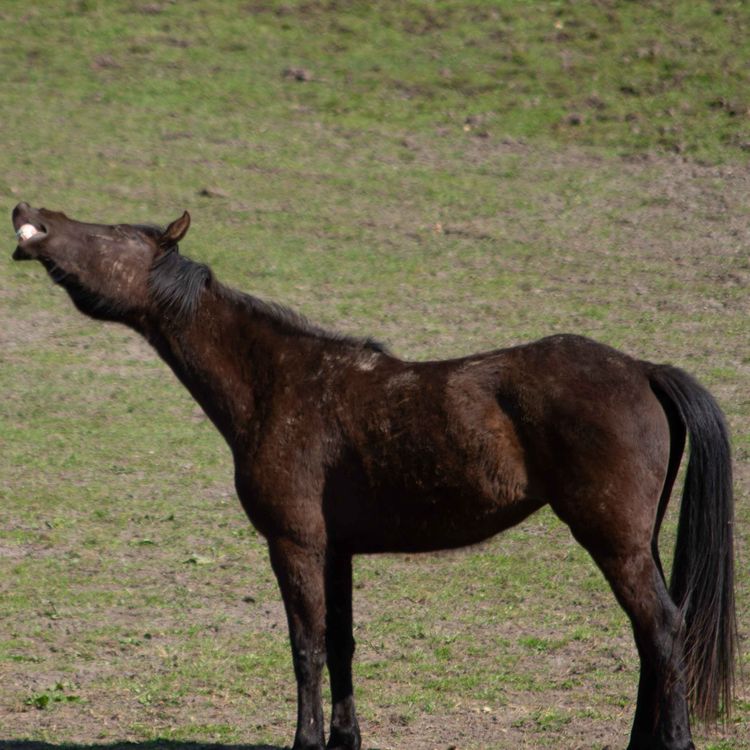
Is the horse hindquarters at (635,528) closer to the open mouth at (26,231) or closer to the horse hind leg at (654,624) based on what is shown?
the horse hind leg at (654,624)

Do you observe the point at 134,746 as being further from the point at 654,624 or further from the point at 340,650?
the point at 654,624

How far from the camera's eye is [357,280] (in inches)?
507

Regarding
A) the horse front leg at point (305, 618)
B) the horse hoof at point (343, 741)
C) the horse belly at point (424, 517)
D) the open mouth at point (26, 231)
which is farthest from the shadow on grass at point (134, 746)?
the open mouth at point (26, 231)

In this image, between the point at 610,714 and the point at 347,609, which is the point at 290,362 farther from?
the point at 610,714

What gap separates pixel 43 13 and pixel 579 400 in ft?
49.3

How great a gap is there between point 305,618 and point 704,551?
155 cm

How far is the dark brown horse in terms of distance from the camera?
16.5 ft

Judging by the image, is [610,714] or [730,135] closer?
[610,714]

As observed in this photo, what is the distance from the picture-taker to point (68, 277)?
5535mm

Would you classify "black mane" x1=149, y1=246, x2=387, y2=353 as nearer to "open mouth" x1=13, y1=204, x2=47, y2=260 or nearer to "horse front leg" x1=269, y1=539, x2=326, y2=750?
"open mouth" x1=13, y1=204, x2=47, y2=260

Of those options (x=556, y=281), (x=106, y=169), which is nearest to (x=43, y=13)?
(x=106, y=169)

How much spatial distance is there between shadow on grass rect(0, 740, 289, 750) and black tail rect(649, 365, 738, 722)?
1700 mm

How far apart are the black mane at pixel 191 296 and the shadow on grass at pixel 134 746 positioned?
1.70 meters

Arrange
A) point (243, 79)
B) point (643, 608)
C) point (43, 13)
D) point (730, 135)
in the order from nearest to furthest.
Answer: point (643, 608), point (730, 135), point (243, 79), point (43, 13)
